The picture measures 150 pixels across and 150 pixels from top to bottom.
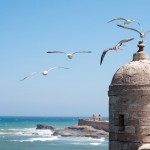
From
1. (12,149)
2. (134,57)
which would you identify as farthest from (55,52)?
(12,149)

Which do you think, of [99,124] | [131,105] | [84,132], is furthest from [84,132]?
[131,105]

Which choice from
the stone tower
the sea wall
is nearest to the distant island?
the sea wall

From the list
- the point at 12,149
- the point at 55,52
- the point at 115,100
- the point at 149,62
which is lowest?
the point at 12,149

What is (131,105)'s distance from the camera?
21.7 ft

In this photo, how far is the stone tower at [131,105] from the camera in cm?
652

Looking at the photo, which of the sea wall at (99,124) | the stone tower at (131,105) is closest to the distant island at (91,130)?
the sea wall at (99,124)

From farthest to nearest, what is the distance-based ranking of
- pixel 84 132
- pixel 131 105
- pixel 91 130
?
pixel 84 132
pixel 91 130
pixel 131 105

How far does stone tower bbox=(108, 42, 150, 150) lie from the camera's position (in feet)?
21.4

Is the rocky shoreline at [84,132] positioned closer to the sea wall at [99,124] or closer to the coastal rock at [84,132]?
the coastal rock at [84,132]

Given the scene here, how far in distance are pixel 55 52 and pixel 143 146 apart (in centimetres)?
341

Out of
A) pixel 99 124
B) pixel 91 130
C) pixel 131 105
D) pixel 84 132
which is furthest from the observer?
pixel 99 124

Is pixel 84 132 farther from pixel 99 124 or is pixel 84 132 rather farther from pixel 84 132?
pixel 99 124

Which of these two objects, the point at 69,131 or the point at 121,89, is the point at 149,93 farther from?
the point at 69,131

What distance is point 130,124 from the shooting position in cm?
657
